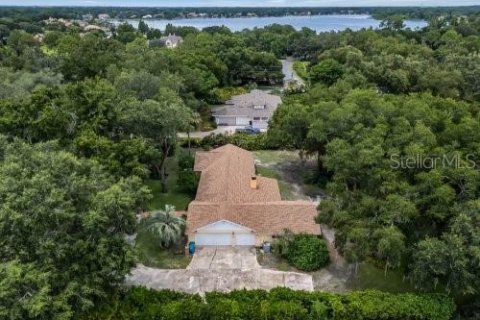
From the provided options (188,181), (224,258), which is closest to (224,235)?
(224,258)

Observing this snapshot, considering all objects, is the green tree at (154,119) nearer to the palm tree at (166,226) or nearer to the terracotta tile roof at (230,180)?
the terracotta tile roof at (230,180)

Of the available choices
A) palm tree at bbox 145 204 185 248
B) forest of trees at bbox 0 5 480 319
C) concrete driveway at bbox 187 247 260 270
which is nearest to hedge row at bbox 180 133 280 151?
forest of trees at bbox 0 5 480 319

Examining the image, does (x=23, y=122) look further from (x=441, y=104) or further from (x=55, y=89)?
(x=441, y=104)

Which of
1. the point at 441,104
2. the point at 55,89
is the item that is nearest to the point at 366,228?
the point at 441,104

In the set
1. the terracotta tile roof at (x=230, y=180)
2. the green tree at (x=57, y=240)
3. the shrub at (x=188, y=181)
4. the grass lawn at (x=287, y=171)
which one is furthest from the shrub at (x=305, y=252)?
the shrub at (x=188, y=181)

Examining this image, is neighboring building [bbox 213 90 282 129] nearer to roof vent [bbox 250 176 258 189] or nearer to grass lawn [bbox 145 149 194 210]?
grass lawn [bbox 145 149 194 210]

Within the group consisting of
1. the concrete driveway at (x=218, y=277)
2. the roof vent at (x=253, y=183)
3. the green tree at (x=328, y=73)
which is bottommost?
the concrete driveway at (x=218, y=277)
